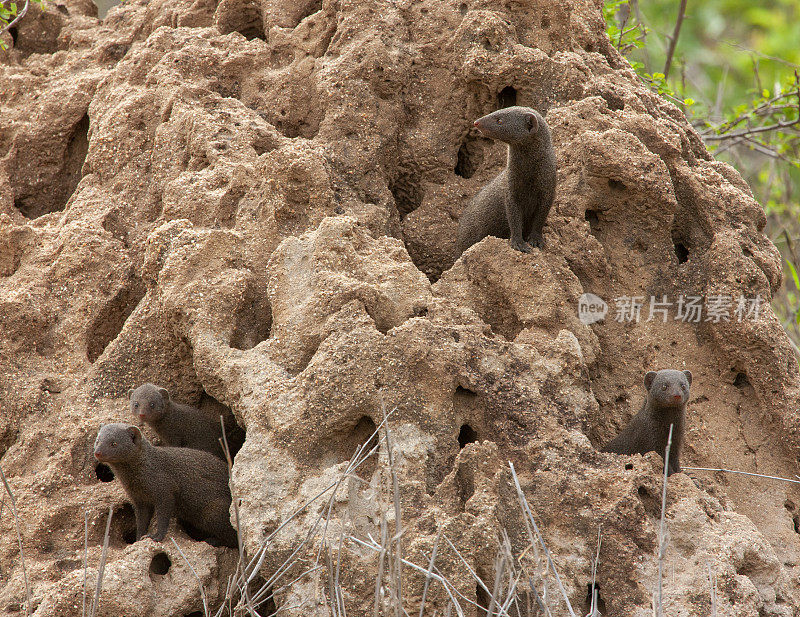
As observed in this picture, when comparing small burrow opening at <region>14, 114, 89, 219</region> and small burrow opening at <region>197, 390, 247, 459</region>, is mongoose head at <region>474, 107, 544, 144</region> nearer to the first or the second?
small burrow opening at <region>197, 390, 247, 459</region>

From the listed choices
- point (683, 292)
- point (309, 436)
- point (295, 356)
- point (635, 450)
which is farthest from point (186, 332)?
point (683, 292)

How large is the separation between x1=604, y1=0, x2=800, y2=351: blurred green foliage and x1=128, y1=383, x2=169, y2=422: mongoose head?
4.32 meters

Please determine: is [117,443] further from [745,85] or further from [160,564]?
[745,85]

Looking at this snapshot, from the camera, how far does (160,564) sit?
Result: 13.1ft

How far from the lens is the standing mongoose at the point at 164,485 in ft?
13.5

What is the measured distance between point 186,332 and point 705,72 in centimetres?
1033

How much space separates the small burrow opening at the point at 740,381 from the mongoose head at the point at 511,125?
1.80 meters

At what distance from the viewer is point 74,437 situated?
4332 mm

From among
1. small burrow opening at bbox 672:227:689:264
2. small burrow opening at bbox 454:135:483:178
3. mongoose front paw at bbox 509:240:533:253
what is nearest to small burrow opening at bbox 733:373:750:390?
small burrow opening at bbox 672:227:689:264

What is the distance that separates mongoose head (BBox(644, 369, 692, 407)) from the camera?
4.04 metres

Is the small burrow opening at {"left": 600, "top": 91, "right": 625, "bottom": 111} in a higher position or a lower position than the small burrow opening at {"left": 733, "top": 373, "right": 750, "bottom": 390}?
higher

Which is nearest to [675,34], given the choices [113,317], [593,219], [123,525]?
[593,219]

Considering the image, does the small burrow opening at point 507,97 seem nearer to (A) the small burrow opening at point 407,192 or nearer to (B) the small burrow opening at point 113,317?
(A) the small burrow opening at point 407,192

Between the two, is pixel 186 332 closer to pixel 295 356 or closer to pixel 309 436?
pixel 295 356
